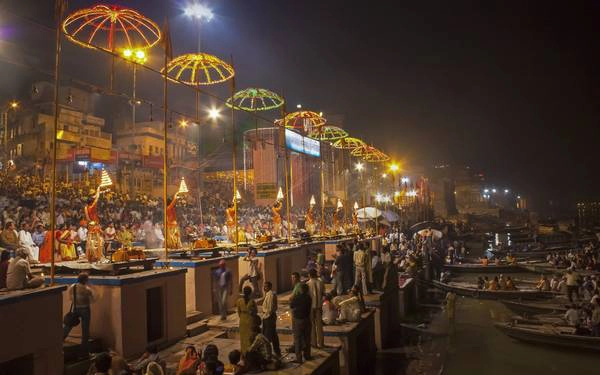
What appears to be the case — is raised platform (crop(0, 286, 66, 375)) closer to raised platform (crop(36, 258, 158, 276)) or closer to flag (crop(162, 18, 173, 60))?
raised platform (crop(36, 258, 158, 276))

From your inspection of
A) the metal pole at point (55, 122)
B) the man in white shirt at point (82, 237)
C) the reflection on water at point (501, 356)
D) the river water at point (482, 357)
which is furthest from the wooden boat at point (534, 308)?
the metal pole at point (55, 122)

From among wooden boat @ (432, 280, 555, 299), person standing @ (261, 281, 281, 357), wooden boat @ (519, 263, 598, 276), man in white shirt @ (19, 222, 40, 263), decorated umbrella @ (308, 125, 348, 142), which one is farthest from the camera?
wooden boat @ (519, 263, 598, 276)

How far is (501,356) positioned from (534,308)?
7.29 metres

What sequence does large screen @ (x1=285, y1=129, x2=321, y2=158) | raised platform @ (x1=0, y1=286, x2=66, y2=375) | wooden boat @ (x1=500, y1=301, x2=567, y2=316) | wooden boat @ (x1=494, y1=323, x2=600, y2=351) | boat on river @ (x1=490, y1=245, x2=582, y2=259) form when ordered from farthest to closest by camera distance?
boat on river @ (x1=490, y1=245, x2=582, y2=259) < large screen @ (x1=285, y1=129, x2=321, y2=158) < wooden boat @ (x1=500, y1=301, x2=567, y2=316) < wooden boat @ (x1=494, y1=323, x2=600, y2=351) < raised platform @ (x1=0, y1=286, x2=66, y2=375)

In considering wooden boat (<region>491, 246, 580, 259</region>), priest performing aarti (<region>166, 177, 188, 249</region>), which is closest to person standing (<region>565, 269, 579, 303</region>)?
wooden boat (<region>491, 246, 580, 259</region>)

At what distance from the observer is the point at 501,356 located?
725 inches

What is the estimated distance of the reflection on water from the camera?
16.7m

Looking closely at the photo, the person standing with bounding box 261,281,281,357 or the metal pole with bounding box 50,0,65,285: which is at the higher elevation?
the metal pole with bounding box 50,0,65,285

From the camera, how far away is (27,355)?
740cm

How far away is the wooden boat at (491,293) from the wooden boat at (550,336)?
697cm

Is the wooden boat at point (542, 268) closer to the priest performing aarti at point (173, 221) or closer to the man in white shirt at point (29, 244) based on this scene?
the priest performing aarti at point (173, 221)

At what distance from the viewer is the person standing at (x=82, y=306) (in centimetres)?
905

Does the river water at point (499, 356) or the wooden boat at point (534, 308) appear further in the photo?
the wooden boat at point (534, 308)

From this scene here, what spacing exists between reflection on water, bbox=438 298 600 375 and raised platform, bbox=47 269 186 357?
1123 cm
